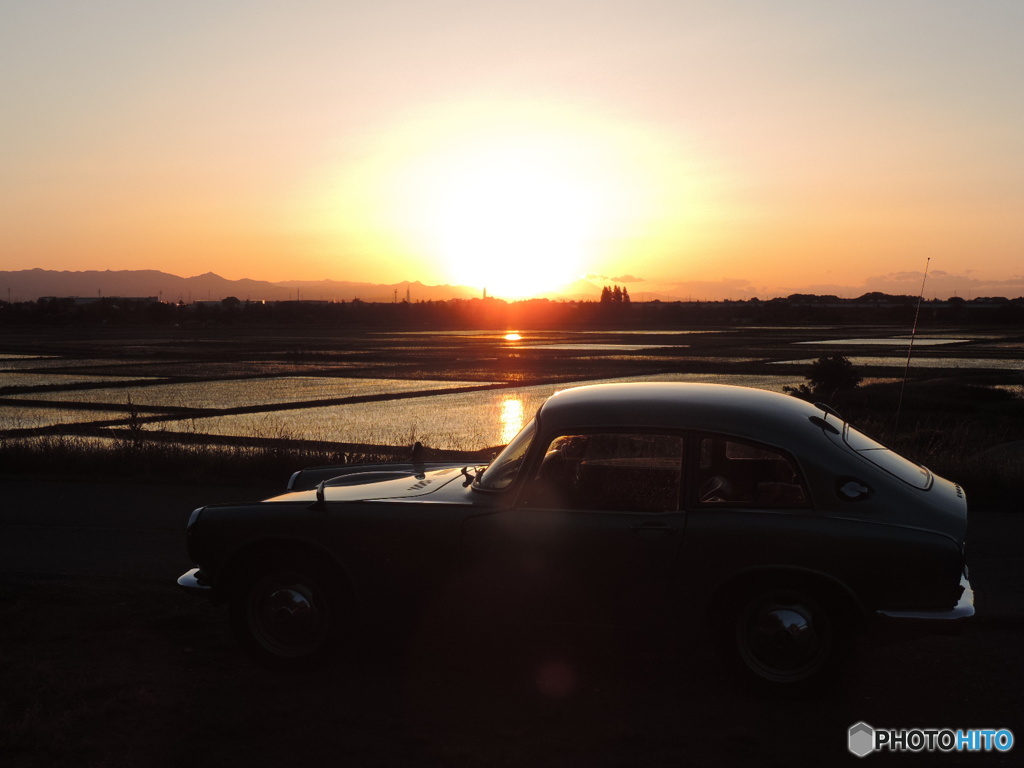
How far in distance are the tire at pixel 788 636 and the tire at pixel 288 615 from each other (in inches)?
76.8

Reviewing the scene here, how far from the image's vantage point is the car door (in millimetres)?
4605

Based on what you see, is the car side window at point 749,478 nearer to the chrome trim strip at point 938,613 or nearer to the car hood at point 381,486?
the chrome trim strip at point 938,613

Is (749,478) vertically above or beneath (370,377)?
above

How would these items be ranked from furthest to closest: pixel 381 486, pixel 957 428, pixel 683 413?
pixel 957 428
pixel 381 486
pixel 683 413

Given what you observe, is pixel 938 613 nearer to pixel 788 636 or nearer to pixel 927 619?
pixel 927 619

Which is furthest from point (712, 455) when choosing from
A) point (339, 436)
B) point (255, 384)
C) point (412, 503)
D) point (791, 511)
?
point (255, 384)

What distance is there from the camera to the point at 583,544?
4.63 meters

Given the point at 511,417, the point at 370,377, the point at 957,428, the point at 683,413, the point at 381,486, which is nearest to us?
the point at 683,413

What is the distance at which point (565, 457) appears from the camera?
4906 millimetres

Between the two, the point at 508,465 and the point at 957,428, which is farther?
the point at 957,428

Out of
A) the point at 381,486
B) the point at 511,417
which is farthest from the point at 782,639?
the point at 511,417

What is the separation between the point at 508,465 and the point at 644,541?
2.57ft

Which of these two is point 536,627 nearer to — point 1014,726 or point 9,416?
point 1014,726

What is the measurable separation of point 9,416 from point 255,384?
9760 mm
